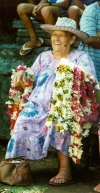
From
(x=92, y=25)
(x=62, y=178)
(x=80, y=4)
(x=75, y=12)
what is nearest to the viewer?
(x=62, y=178)

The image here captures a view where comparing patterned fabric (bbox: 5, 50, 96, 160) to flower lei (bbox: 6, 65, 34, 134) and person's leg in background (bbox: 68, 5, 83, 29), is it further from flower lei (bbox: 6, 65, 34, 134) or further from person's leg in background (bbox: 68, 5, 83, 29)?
person's leg in background (bbox: 68, 5, 83, 29)

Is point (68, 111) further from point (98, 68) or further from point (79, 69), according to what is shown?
point (98, 68)

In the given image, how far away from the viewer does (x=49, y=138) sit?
17.1ft

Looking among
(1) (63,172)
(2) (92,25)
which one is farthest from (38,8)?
(1) (63,172)

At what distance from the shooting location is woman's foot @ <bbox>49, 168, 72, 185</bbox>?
17.2 feet

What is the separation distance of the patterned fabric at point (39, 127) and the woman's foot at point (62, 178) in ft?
0.72

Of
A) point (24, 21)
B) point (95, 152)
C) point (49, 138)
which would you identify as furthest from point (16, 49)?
point (49, 138)

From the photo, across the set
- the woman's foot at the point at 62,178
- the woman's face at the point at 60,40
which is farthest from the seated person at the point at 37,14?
the woman's foot at the point at 62,178

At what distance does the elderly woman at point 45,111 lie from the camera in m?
5.28

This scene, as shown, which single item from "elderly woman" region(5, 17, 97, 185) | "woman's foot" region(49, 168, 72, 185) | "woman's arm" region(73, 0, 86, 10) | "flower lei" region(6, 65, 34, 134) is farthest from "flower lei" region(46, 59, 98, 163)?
"woman's arm" region(73, 0, 86, 10)

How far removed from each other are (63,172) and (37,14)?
8.79 feet

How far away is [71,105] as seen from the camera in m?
5.16

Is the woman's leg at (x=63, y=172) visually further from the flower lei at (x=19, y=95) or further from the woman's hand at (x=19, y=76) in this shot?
the woman's hand at (x=19, y=76)

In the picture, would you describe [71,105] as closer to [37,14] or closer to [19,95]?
[19,95]
